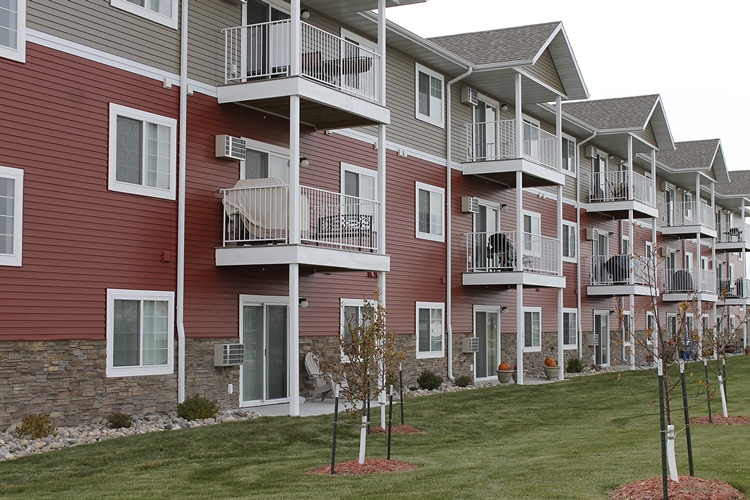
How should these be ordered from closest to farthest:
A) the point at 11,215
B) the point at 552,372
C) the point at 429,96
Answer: the point at 11,215 → the point at 429,96 → the point at 552,372

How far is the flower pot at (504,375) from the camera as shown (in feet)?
84.7

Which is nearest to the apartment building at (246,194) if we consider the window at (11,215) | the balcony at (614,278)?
the window at (11,215)

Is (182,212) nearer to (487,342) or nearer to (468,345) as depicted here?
(468,345)

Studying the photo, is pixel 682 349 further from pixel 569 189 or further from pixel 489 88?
pixel 569 189

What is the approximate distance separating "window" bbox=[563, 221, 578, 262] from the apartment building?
4274mm

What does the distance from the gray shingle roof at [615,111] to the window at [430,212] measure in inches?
438

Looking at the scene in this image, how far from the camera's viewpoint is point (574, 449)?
13.0 meters

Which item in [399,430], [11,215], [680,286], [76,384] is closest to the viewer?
[11,215]

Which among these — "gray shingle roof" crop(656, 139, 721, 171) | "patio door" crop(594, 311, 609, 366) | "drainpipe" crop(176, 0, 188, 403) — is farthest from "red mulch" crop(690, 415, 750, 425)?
"gray shingle roof" crop(656, 139, 721, 171)

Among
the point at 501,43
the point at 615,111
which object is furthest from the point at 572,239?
the point at 501,43

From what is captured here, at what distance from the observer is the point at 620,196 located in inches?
1362

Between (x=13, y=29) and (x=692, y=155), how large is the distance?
3714cm

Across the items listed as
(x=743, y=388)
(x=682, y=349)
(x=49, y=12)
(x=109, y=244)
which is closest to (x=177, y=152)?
(x=109, y=244)

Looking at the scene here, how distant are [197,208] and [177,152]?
1.08 meters
